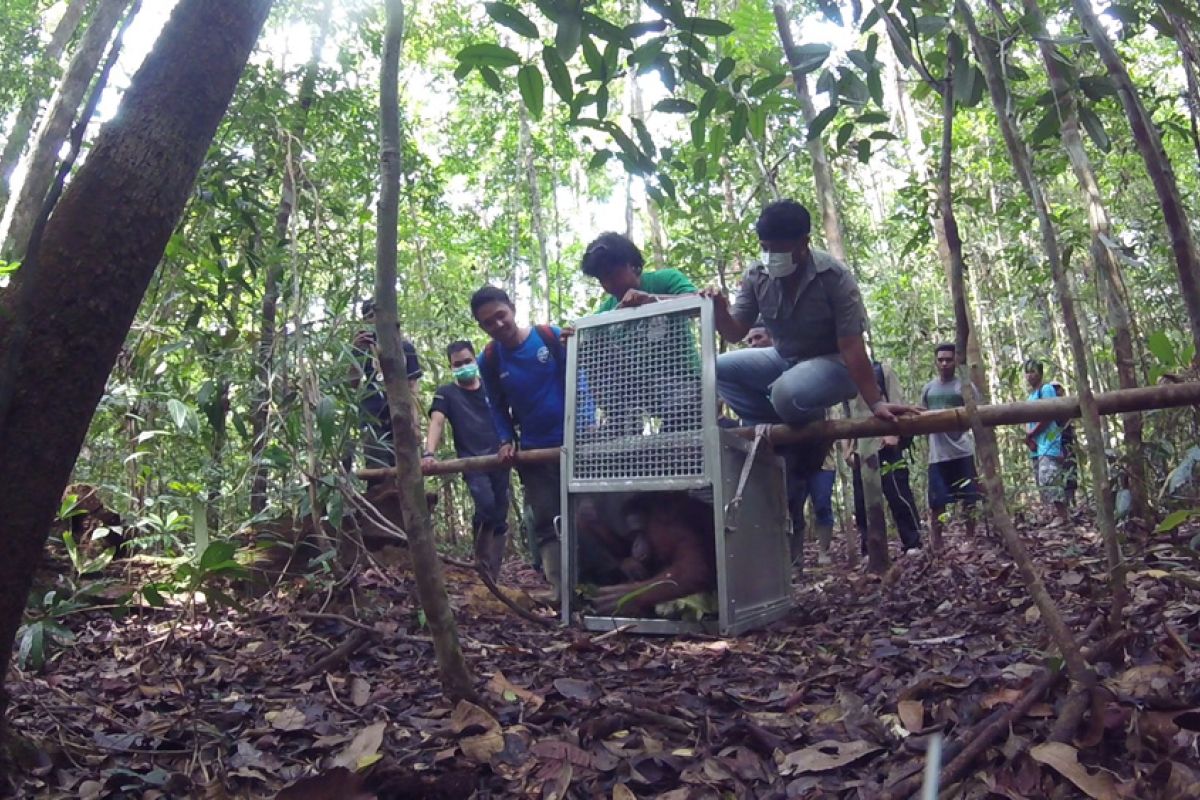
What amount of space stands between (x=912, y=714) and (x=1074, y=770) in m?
0.47

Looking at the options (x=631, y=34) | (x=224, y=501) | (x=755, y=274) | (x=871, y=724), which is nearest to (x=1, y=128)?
(x=224, y=501)

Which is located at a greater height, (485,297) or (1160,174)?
(485,297)

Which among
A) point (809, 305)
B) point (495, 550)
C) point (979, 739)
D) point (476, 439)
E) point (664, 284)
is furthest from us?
point (476, 439)

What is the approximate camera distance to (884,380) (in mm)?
5445

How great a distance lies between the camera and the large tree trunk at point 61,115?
6496 millimetres

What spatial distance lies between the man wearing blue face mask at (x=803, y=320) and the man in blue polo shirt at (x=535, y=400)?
1068 millimetres

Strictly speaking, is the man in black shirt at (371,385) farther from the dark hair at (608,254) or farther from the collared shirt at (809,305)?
the collared shirt at (809,305)

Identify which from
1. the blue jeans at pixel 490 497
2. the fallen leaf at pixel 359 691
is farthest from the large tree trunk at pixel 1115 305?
the blue jeans at pixel 490 497

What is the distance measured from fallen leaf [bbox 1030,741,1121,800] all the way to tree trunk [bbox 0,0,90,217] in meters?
8.19

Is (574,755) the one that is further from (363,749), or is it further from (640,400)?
(640,400)

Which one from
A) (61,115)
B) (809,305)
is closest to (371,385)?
(809,305)

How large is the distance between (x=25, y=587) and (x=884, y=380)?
4.73 meters

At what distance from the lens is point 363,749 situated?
7.06 feet

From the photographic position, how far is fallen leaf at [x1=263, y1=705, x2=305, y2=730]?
2371mm
